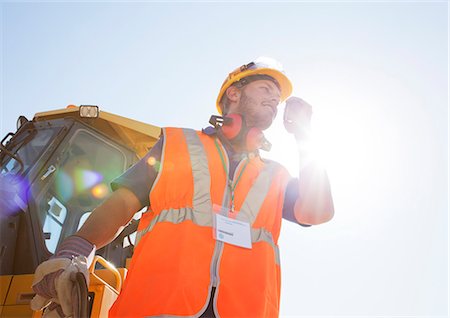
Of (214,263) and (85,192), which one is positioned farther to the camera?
(85,192)

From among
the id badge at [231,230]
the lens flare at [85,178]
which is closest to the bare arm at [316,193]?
the id badge at [231,230]

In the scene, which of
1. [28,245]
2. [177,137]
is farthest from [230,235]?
[28,245]

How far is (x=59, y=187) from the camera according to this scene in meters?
4.12

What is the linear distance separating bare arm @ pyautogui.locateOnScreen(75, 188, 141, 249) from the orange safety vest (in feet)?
0.32

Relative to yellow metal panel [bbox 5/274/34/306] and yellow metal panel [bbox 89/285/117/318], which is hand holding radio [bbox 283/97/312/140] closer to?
yellow metal panel [bbox 89/285/117/318]

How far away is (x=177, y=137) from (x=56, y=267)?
3.34 ft

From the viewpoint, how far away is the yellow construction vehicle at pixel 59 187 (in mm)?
3191

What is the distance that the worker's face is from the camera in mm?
2857

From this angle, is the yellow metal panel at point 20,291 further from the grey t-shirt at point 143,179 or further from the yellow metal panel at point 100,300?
the grey t-shirt at point 143,179

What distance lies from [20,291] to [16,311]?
14cm

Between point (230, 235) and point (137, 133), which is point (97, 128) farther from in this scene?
point (230, 235)

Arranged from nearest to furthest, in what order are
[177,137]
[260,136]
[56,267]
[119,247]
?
[56,267] < [177,137] < [260,136] < [119,247]

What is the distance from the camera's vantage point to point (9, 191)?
351 centimetres

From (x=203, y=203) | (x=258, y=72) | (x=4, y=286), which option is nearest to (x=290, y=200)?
(x=203, y=203)
